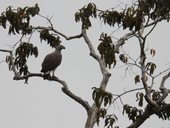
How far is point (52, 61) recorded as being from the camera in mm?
14156

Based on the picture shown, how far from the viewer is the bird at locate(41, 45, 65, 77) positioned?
44.0 ft

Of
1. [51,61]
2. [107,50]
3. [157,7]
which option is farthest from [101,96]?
[51,61]

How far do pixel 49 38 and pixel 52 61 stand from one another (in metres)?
1.33

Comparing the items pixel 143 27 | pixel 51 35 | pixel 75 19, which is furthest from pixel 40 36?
pixel 143 27

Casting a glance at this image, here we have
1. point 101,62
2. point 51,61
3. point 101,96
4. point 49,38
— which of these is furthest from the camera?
point 51,61

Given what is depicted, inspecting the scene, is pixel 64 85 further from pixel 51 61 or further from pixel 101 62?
pixel 51 61

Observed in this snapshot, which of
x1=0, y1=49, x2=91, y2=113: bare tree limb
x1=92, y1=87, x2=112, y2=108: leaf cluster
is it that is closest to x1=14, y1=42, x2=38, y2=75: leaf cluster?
x1=0, y1=49, x2=91, y2=113: bare tree limb

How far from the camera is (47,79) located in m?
12.2

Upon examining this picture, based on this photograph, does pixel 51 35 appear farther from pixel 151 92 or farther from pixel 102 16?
pixel 151 92

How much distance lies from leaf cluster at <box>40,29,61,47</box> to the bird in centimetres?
63

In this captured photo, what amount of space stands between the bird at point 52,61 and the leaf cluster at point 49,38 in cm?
63

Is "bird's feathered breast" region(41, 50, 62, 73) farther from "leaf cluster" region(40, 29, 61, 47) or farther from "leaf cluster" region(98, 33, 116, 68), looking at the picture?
"leaf cluster" region(98, 33, 116, 68)

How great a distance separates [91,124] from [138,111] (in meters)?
1.03

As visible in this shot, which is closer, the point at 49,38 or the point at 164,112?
the point at 164,112
